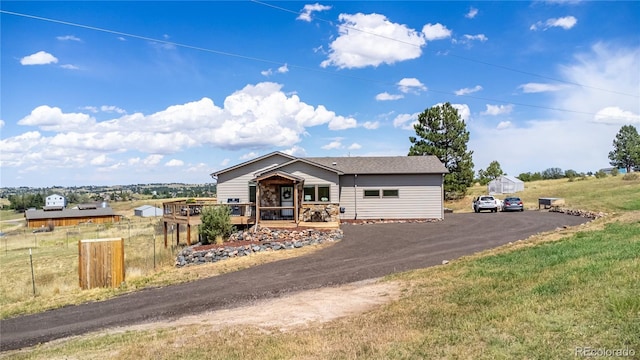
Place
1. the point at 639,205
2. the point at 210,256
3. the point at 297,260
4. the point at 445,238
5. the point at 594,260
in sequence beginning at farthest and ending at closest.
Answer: the point at 639,205 < the point at 445,238 < the point at 210,256 < the point at 297,260 < the point at 594,260

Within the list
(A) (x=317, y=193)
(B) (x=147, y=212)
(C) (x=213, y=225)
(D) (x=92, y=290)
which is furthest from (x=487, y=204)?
(B) (x=147, y=212)

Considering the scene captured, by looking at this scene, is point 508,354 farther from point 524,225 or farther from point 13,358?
point 524,225

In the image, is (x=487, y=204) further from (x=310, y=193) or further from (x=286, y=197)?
(x=286, y=197)

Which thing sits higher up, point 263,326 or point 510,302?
point 510,302

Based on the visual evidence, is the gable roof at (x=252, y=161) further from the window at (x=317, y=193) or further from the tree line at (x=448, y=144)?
the tree line at (x=448, y=144)

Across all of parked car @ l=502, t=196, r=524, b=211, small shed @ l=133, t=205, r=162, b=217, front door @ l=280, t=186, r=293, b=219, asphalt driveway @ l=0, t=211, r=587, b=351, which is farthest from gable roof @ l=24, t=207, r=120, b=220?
asphalt driveway @ l=0, t=211, r=587, b=351

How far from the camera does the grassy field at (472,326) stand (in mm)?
5180

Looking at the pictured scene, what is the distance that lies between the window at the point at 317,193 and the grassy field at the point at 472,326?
14.6 metres

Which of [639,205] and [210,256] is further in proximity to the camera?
[639,205]

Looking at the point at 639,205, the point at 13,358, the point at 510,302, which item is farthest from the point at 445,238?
the point at 639,205

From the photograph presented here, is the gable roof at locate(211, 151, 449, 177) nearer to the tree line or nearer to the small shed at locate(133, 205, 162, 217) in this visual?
the tree line

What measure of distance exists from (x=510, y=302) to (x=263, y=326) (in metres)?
4.44

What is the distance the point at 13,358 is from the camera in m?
8.04

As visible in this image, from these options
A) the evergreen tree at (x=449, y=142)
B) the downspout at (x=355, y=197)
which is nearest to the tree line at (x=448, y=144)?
the evergreen tree at (x=449, y=142)
